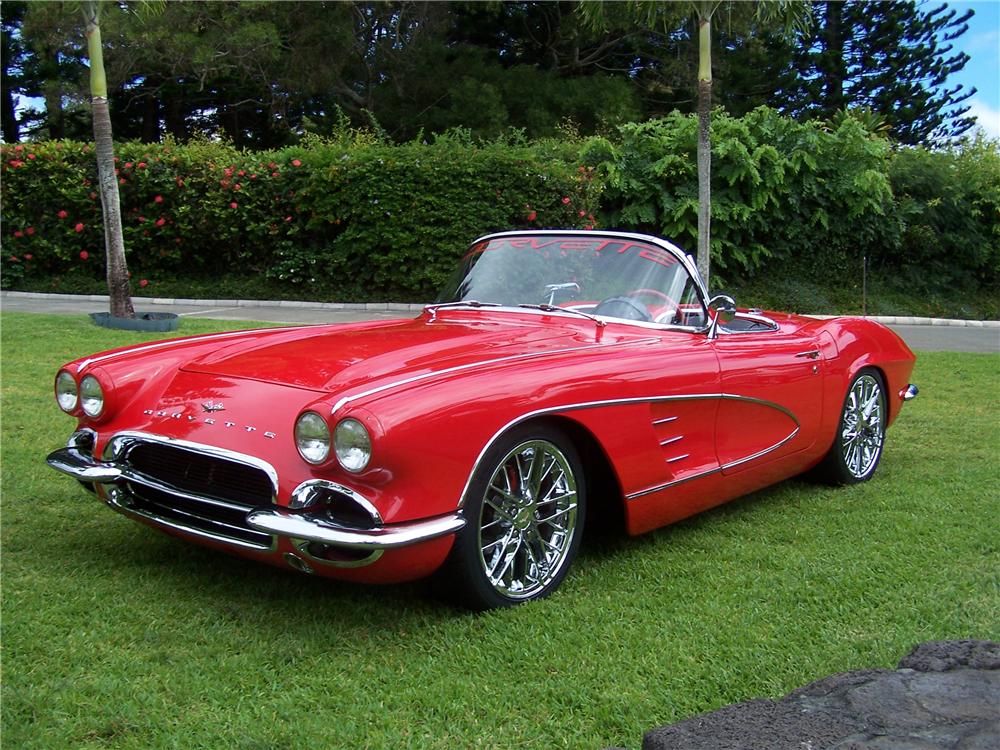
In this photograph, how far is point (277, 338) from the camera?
12.9ft

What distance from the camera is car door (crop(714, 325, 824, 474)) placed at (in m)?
3.92

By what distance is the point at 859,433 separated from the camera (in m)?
4.95

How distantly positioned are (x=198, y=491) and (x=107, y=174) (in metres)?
7.77

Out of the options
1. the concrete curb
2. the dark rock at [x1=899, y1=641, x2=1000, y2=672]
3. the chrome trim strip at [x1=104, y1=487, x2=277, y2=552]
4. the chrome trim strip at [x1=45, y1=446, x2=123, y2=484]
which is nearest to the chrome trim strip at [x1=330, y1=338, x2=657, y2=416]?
the chrome trim strip at [x1=104, y1=487, x2=277, y2=552]

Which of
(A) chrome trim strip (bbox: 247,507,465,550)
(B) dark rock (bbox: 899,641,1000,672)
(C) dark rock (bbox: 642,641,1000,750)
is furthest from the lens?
(A) chrome trim strip (bbox: 247,507,465,550)

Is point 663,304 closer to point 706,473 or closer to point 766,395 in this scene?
point 766,395

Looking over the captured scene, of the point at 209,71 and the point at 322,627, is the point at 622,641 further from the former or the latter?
the point at 209,71

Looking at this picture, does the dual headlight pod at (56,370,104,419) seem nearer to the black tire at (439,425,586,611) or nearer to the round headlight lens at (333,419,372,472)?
the round headlight lens at (333,419,372,472)

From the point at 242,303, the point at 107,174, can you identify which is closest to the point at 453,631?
the point at 107,174

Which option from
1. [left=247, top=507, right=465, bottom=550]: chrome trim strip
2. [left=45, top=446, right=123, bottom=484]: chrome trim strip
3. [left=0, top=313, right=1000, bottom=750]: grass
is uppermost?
[left=45, top=446, right=123, bottom=484]: chrome trim strip

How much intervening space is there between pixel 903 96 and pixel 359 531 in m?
30.7

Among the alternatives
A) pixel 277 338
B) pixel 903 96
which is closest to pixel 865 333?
pixel 277 338

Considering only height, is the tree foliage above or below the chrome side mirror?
above

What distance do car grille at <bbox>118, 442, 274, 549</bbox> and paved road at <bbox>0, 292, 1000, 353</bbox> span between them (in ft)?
27.6
